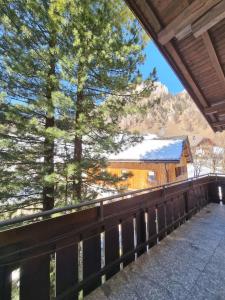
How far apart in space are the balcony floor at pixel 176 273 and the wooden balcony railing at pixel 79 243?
0.12 metres

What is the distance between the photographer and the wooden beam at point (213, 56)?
5.98 ft

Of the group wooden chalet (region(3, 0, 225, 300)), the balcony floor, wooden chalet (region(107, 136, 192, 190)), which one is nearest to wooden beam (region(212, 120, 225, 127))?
wooden chalet (region(3, 0, 225, 300))

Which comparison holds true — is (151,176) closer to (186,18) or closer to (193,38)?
(193,38)

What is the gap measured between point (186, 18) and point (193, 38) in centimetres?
42

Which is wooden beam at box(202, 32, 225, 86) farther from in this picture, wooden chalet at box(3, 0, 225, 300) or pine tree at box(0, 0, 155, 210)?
pine tree at box(0, 0, 155, 210)

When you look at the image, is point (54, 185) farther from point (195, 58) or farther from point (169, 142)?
point (169, 142)

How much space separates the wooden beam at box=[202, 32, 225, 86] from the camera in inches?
71.8

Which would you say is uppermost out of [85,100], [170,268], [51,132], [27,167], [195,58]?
[85,100]

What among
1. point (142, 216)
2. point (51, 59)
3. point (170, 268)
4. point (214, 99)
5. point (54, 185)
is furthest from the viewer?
point (54, 185)

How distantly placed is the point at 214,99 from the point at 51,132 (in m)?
3.05

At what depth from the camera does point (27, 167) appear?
4645mm

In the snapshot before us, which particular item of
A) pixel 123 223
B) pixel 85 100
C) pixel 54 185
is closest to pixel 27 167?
pixel 54 185

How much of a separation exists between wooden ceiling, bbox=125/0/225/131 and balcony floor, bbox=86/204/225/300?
2.17 m

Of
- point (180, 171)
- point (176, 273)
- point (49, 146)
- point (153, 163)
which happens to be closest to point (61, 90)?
point (49, 146)
